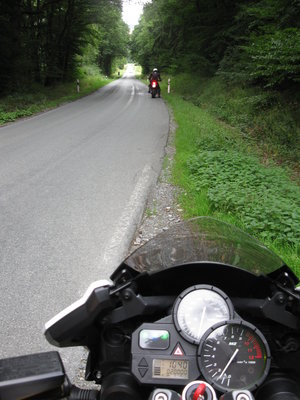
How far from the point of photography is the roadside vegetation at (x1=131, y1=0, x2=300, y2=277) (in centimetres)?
501

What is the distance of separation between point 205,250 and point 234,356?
1.50 ft

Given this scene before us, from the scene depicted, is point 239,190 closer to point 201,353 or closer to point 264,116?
point 201,353

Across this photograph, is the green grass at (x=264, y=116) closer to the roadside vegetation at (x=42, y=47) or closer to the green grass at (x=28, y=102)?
the green grass at (x=28, y=102)

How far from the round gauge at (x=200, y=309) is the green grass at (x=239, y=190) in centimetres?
248

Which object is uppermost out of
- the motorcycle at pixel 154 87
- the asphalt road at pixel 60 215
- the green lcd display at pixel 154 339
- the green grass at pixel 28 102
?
the motorcycle at pixel 154 87

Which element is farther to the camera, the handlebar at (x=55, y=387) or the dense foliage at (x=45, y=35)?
the dense foliage at (x=45, y=35)

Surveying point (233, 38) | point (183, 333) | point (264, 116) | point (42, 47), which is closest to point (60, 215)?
point (183, 333)

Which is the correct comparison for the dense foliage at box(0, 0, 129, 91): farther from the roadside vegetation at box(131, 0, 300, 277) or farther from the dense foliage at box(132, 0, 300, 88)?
the roadside vegetation at box(131, 0, 300, 277)

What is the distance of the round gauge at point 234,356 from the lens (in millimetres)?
1223

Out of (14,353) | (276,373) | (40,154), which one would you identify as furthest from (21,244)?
(40,154)

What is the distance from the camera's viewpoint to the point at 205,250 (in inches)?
62.8

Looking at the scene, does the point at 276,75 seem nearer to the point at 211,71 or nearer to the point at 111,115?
the point at 111,115

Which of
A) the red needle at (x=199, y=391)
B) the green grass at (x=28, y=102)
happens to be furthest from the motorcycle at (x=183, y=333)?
the green grass at (x=28, y=102)

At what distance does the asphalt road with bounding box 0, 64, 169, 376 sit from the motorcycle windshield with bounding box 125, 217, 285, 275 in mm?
1388
